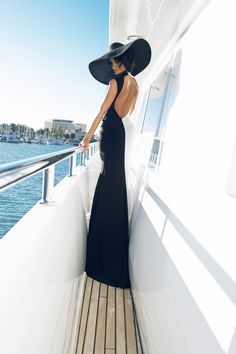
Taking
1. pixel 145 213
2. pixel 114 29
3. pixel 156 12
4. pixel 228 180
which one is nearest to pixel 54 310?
pixel 228 180

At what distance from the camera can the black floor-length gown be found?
196cm

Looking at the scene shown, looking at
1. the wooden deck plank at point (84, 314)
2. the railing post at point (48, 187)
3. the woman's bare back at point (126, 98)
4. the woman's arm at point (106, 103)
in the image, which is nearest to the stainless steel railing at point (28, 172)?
the railing post at point (48, 187)

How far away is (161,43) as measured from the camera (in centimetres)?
241

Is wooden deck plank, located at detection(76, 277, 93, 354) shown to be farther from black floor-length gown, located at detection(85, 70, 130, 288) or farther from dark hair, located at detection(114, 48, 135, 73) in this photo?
dark hair, located at detection(114, 48, 135, 73)

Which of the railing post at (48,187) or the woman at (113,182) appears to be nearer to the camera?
the railing post at (48,187)

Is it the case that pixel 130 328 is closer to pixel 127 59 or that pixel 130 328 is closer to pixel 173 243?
pixel 173 243

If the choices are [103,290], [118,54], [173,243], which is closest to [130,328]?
[103,290]

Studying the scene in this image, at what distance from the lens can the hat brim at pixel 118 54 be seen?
5.80ft

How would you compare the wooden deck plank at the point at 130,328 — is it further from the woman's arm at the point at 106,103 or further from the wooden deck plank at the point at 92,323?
the woman's arm at the point at 106,103

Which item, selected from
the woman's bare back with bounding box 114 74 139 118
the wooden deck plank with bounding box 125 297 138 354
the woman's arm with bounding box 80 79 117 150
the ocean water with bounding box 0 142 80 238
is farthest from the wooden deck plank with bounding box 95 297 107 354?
the woman's bare back with bounding box 114 74 139 118

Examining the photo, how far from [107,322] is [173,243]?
101 centimetres

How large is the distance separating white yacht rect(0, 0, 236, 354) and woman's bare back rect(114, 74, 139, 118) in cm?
34

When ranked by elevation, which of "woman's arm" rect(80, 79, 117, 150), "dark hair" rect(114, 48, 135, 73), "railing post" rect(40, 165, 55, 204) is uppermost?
"dark hair" rect(114, 48, 135, 73)

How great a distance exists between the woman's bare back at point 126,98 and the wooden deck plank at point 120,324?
1.37 meters
